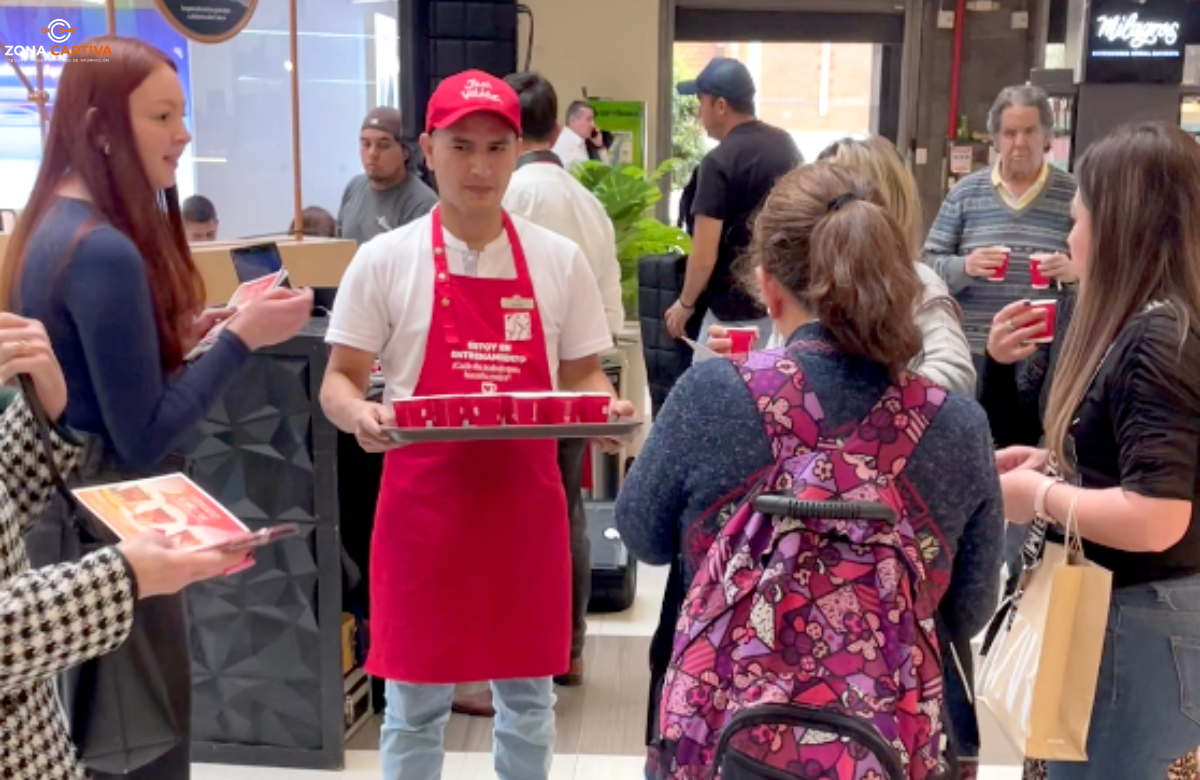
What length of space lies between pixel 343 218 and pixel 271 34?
7.14 ft

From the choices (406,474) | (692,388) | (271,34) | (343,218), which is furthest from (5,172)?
(692,388)

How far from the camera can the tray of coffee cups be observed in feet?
6.27

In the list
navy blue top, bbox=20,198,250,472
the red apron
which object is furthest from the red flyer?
the red apron

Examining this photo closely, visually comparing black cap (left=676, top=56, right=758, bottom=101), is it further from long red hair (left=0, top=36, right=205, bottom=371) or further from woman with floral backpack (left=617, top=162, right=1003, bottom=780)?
woman with floral backpack (left=617, top=162, right=1003, bottom=780)

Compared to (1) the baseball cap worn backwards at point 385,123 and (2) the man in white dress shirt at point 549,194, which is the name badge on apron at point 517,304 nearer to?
(2) the man in white dress shirt at point 549,194

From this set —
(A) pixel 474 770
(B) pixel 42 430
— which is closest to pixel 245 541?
(B) pixel 42 430

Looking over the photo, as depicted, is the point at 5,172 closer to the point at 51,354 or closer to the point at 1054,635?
the point at 51,354

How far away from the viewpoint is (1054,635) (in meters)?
1.69

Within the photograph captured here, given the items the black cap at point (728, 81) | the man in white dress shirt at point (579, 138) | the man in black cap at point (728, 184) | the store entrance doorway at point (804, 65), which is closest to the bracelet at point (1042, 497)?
the man in black cap at point (728, 184)

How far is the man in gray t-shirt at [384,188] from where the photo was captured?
4906 millimetres

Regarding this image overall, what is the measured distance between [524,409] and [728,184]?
261 cm

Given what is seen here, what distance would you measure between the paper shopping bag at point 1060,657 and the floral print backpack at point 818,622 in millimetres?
282

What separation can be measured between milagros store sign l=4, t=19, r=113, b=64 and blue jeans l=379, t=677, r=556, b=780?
4.04ft

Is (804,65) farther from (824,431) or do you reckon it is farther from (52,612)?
(52,612)
